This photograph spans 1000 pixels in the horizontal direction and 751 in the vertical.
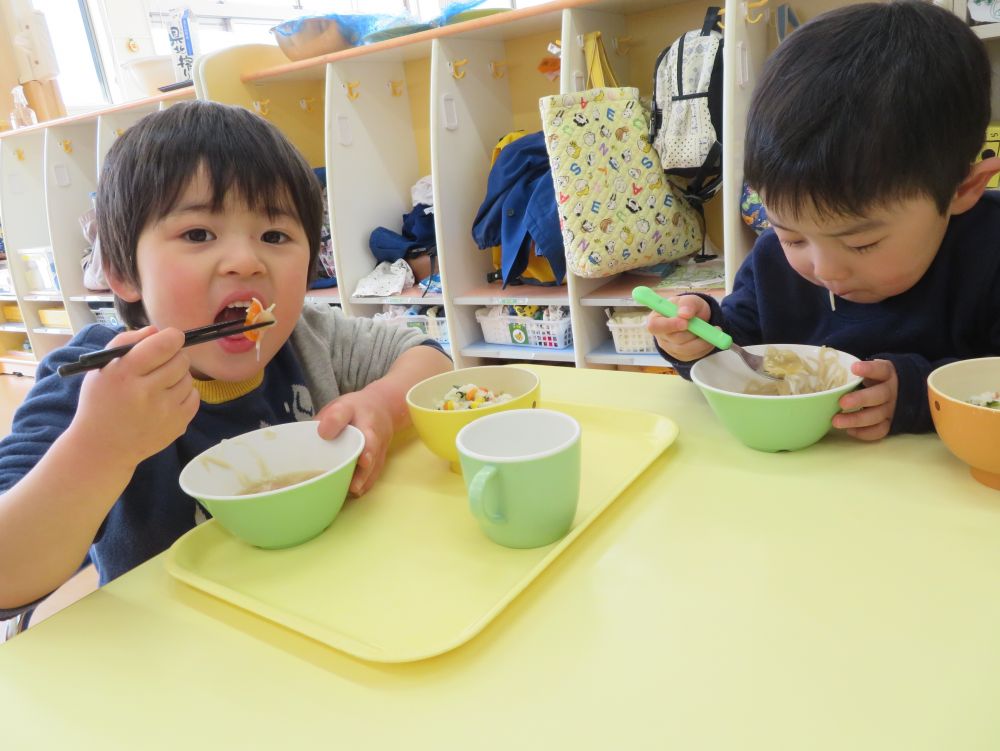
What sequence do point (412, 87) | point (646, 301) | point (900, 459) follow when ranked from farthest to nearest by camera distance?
point (412, 87)
point (646, 301)
point (900, 459)

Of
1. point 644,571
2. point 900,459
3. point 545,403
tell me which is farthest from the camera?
point 545,403

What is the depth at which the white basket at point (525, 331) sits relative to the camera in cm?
238

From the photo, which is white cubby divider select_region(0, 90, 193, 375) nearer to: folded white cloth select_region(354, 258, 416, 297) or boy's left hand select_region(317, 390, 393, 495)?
folded white cloth select_region(354, 258, 416, 297)

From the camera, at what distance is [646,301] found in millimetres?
754

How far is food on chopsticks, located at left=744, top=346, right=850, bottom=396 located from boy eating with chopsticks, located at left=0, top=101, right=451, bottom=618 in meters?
0.44

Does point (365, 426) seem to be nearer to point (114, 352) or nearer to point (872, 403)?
point (114, 352)

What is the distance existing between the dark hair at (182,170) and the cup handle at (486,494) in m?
0.49

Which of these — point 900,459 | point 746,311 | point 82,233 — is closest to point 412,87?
point 82,233

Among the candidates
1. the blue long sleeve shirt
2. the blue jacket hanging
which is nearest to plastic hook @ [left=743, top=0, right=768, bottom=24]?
the blue jacket hanging

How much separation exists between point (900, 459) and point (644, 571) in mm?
307

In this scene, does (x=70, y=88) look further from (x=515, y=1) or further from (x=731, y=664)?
(x=731, y=664)

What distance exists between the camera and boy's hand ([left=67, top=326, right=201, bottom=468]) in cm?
56

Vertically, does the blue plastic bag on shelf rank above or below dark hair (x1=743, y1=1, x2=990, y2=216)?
above

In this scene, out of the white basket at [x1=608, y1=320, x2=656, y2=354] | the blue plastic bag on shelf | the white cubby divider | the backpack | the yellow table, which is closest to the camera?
the yellow table
